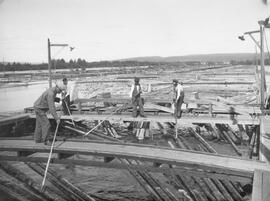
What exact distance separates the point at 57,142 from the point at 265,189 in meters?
5.38

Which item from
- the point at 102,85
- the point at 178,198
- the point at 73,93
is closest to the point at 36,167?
the point at 178,198

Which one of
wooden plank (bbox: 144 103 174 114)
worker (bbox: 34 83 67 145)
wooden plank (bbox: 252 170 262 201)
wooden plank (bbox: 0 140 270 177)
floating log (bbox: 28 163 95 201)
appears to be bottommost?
floating log (bbox: 28 163 95 201)

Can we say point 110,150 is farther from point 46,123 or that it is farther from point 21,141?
point 21,141

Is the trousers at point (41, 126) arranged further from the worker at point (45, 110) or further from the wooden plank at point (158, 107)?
the wooden plank at point (158, 107)

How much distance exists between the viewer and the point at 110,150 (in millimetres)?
8133

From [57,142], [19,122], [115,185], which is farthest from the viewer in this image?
[19,122]

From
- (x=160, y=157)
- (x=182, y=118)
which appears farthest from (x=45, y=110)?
(x=182, y=118)

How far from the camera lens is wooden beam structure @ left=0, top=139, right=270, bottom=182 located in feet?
22.8

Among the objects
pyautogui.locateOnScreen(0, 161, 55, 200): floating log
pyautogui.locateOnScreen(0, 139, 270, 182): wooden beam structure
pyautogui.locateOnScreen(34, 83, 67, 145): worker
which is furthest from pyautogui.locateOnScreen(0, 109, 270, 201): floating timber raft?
pyautogui.locateOnScreen(34, 83, 67, 145): worker

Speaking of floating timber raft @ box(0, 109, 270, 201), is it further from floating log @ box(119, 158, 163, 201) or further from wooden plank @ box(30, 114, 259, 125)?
wooden plank @ box(30, 114, 259, 125)

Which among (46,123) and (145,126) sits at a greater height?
(46,123)

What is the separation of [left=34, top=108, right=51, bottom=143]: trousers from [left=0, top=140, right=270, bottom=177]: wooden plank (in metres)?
0.20

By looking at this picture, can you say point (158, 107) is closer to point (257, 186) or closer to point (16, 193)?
point (16, 193)

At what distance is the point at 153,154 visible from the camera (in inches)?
308
